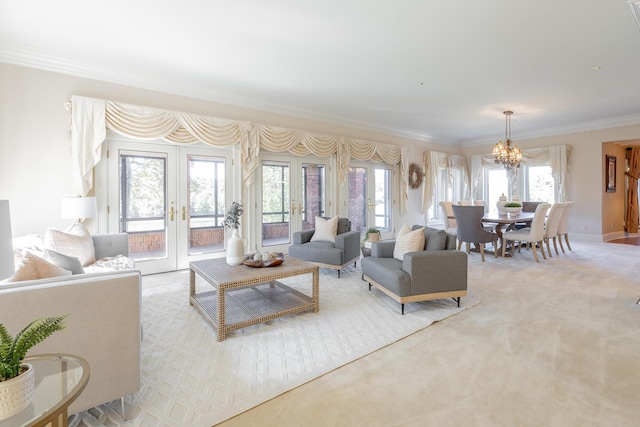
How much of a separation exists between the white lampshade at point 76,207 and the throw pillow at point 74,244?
0.17m

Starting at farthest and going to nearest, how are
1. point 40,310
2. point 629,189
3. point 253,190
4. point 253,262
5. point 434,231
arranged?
point 629,189 < point 253,190 < point 434,231 < point 253,262 < point 40,310

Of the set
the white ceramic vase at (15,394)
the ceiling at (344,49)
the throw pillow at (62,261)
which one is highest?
the ceiling at (344,49)

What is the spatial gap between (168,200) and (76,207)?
134cm

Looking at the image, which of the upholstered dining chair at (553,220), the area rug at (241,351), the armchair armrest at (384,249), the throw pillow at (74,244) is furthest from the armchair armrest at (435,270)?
the upholstered dining chair at (553,220)

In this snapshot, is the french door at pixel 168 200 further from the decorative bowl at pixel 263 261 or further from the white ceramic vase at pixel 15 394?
the white ceramic vase at pixel 15 394

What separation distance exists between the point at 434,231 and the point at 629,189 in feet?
28.8

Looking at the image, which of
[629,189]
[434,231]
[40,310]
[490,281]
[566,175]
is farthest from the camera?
[629,189]

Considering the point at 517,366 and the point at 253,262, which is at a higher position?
the point at 253,262

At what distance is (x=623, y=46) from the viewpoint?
11.6ft

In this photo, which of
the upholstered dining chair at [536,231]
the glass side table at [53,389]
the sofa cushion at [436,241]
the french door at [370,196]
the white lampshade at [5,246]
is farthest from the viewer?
the french door at [370,196]

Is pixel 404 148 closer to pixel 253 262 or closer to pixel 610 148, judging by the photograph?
pixel 610 148

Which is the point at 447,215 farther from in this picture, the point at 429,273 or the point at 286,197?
the point at 429,273

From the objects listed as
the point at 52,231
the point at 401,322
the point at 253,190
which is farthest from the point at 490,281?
the point at 52,231

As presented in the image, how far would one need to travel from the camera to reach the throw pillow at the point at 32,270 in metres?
1.65
